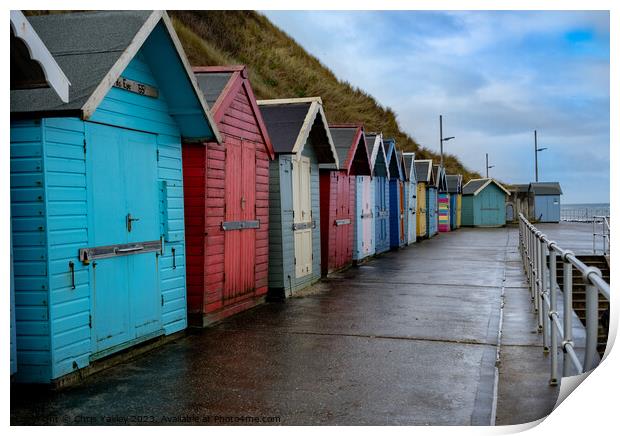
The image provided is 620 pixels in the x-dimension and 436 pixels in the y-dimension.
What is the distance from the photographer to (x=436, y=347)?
7492 mm

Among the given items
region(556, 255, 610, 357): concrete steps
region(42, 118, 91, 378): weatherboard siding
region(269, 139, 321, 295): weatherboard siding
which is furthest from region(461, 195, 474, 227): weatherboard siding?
region(42, 118, 91, 378): weatherboard siding

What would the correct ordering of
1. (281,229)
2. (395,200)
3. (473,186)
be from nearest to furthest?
1. (281,229)
2. (395,200)
3. (473,186)

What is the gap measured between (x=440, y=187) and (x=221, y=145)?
31.6 meters

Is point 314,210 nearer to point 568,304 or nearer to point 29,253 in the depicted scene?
point 29,253

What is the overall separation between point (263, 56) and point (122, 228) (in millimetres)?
29921

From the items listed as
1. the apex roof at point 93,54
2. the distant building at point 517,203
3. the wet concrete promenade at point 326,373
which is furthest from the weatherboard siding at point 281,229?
the distant building at point 517,203

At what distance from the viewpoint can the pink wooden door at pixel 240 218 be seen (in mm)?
Answer: 9234

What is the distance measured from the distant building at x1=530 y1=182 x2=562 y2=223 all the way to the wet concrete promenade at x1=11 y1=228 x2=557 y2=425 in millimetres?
41635

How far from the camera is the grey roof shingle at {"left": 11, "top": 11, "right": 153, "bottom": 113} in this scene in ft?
18.3

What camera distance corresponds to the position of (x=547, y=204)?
164ft

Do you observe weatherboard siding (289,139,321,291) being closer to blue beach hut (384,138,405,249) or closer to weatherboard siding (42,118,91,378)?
weatherboard siding (42,118,91,378)

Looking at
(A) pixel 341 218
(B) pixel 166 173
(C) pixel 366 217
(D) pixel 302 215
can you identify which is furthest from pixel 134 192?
(C) pixel 366 217

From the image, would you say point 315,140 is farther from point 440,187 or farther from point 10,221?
point 440,187

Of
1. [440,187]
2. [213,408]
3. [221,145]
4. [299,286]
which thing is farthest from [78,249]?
[440,187]
